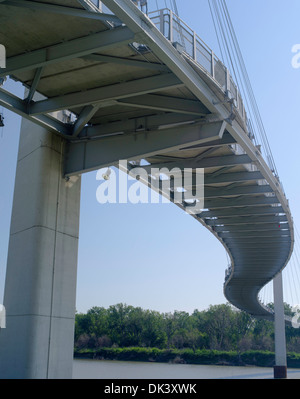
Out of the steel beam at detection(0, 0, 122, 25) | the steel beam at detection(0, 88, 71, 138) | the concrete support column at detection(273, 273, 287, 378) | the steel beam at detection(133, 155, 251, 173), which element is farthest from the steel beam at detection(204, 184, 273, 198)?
the concrete support column at detection(273, 273, 287, 378)

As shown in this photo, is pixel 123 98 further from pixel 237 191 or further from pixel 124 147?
pixel 237 191

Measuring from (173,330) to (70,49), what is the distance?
293 ft

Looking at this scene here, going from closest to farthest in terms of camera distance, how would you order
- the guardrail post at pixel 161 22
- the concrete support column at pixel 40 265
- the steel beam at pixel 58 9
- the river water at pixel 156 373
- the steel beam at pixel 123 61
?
the steel beam at pixel 58 9 < the guardrail post at pixel 161 22 < the steel beam at pixel 123 61 < the concrete support column at pixel 40 265 < the river water at pixel 156 373

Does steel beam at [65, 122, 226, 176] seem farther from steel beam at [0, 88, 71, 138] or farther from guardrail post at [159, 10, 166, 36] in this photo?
guardrail post at [159, 10, 166, 36]

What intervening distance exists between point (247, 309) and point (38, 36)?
2485 inches

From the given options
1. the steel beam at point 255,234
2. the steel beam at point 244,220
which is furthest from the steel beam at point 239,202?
the steel beam at point 255,234

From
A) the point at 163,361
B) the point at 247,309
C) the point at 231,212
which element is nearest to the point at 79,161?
the point at 231,212

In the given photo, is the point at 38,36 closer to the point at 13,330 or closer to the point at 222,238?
the point at 13,330

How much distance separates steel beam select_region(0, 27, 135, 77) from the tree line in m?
79.6

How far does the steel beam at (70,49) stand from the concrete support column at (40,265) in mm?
3953

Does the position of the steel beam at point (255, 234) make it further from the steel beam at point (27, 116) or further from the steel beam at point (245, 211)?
the steel beam at point (27, 116)

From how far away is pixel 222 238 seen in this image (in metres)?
34.1

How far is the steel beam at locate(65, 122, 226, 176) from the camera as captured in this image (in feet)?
53.0

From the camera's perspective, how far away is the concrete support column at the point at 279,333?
1615 inches
